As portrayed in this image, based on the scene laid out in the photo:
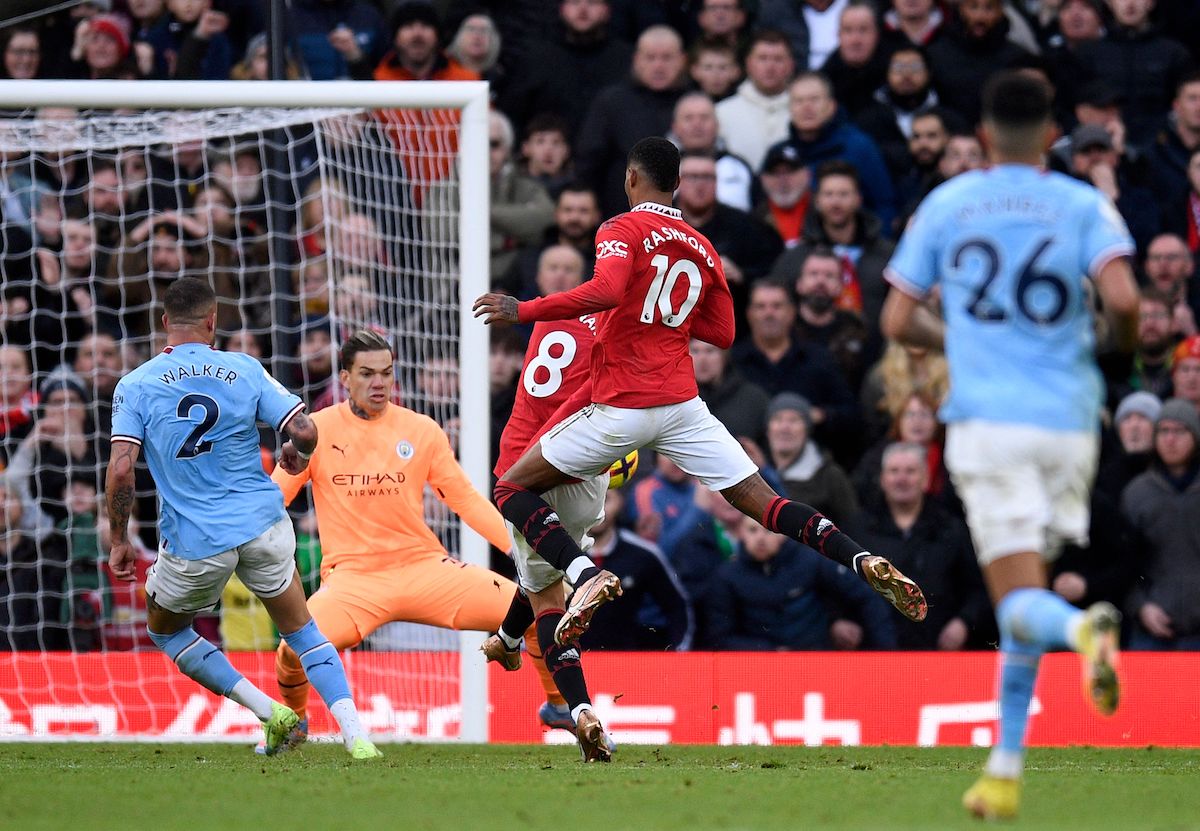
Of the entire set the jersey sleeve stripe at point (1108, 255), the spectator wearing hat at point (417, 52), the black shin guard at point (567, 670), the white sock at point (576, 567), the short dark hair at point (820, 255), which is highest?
the spectator wearing hat at point (417, 52)

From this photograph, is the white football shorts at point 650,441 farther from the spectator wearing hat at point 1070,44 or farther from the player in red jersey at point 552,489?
the spectator wearing hat at point 1070,44

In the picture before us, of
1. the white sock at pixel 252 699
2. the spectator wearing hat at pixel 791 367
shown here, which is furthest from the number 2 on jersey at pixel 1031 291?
the spectator wearing hat at pixel 791 367

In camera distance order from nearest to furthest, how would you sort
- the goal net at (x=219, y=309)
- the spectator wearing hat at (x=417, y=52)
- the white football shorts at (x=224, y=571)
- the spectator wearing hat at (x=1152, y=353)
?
the white football shorts at (x=224, y=571), the goal net at (x=219, y=309), the spectator wearing hat at (x=1152, y=353), the spectator wearing hat at (x=417, y=52)

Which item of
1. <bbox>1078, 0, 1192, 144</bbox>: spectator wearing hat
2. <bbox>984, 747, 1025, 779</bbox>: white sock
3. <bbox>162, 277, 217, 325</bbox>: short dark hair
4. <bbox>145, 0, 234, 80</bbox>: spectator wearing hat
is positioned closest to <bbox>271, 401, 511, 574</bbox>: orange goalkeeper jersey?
<bbox>162, 277, 217, 325</bbox>: short dark hair

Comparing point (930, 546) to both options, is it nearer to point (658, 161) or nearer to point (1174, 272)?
point (1174, 272)

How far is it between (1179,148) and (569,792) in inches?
344

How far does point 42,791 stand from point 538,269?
22.4 ft

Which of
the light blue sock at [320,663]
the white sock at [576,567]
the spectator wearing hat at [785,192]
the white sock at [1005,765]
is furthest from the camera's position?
the spectator wearing hat at [785,192]

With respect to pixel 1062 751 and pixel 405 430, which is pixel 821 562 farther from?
pixel 405 430

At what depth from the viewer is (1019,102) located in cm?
579

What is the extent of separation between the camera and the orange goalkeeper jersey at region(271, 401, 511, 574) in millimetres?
10125

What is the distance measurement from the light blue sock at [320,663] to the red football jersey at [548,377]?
1270 mm

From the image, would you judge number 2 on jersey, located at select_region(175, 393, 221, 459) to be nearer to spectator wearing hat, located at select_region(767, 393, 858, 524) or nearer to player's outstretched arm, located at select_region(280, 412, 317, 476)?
player's outstretched arm, located at select_region(280, 412, 317, 476)

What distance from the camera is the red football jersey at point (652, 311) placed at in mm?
8117
